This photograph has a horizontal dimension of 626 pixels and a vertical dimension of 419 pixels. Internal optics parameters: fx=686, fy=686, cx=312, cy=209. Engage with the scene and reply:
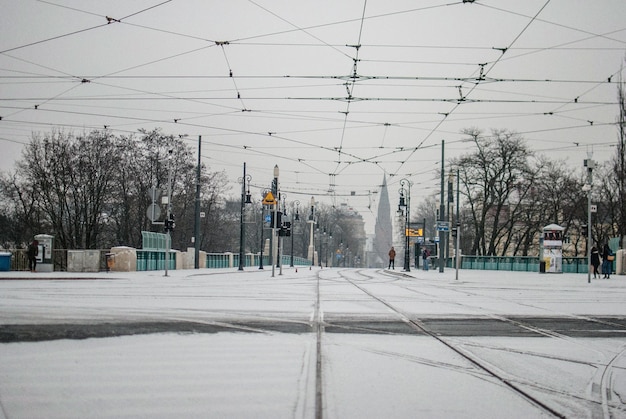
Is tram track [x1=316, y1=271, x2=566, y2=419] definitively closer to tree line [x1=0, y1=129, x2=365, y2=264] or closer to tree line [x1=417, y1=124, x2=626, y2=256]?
tree line [x1=0, y1=129, x2=365, y2=264]


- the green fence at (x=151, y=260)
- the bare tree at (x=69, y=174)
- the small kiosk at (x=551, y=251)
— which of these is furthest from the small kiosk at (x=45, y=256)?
the small kiosk at (x=551, y=251)

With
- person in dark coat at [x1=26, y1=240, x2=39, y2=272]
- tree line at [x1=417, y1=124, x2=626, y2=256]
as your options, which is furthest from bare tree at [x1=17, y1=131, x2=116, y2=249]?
tree line at [x1=417, y1=124, x2=626, y2=256]

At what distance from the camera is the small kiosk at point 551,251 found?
3950 centimetres

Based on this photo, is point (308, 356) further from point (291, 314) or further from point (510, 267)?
point (510, 267)

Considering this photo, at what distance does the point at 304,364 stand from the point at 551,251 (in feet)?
121

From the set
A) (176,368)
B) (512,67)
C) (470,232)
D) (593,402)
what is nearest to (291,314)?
(176,368)

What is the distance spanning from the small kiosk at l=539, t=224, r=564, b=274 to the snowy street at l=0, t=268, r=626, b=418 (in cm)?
2823

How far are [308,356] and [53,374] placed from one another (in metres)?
2.52

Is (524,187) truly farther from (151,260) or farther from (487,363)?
(487,363)

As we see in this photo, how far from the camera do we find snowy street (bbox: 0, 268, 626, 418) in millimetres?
4973

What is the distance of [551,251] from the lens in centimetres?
4053

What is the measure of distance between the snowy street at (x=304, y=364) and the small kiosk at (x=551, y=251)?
28234 millimetres

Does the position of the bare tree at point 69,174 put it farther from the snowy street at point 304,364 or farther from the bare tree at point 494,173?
the snowy street at point 304,364

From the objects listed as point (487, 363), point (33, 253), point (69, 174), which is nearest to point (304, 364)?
point (487, 363)
